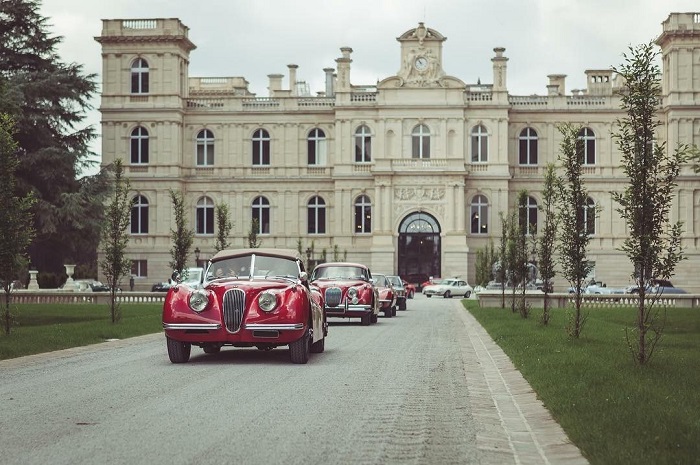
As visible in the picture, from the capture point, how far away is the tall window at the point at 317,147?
80.9 m

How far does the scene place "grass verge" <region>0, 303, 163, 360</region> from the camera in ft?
66.6

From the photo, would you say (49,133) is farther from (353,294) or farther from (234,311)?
(234,311)

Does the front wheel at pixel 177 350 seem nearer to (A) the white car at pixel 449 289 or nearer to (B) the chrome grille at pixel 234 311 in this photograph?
(B) the chrome grille at pixel 234 311

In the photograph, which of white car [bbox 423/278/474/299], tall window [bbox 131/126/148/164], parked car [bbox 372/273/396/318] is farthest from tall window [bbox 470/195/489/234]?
parked car [bbox 372/273/396/318]

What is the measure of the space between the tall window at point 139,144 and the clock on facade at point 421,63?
64.9ft

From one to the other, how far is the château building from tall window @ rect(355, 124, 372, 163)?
3.7 inches

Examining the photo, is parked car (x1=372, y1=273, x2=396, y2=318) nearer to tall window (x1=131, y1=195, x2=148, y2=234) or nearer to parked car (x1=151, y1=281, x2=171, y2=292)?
Result: parked car (x1=151, y1=281, x2=171, y2=292)

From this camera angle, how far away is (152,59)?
7825cm

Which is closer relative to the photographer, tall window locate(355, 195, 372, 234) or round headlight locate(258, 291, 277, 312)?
round headlight locate(258, 291, 277, 312)

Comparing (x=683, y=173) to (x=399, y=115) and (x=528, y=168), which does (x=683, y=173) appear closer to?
(x=528, y=168)

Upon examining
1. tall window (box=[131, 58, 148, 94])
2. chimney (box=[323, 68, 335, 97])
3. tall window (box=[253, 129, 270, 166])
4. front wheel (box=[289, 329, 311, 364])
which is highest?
chimney (box=[323, 68, 335, 97])

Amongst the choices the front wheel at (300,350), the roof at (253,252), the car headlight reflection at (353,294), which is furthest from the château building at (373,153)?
the front wheel at (300,350)

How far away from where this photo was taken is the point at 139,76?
259 ft

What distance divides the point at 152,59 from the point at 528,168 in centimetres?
2784
